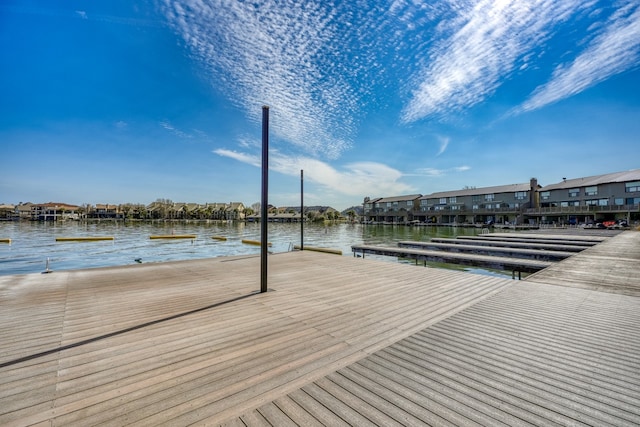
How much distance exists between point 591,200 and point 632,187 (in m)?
5.14

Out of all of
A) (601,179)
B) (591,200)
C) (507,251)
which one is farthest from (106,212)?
(601,179)

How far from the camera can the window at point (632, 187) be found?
134 feet

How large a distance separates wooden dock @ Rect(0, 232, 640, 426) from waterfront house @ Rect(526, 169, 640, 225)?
52884 mm

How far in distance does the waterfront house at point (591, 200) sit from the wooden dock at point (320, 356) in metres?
52.9

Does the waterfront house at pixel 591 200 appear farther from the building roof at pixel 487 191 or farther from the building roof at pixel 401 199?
the building roof at pixel 401 199

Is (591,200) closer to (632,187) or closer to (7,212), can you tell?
(632,187)

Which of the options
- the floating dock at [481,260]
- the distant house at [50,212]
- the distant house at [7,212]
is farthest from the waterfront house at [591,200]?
the distant house at [7,212]

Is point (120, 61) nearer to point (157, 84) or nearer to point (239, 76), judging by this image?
point (157, 84)

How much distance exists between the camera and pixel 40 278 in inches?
291

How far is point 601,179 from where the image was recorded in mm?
46156

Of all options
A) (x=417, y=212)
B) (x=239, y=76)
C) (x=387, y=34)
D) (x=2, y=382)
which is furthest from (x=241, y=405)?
(x=417, y=212)

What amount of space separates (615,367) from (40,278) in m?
11.5

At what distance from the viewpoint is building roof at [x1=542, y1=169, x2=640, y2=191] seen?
138 feet

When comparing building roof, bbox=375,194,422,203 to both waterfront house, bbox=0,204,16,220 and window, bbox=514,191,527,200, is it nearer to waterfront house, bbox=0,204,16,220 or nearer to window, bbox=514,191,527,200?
window, bbox=514,191,527,200
